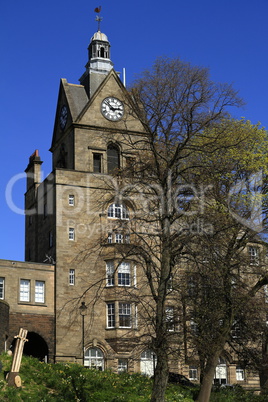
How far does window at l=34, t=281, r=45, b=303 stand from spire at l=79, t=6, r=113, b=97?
1823cm

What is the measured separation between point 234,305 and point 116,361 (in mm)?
22945

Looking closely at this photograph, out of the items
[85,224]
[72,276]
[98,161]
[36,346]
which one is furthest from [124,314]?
[98,161]

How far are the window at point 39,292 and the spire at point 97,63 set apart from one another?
59.8 feet

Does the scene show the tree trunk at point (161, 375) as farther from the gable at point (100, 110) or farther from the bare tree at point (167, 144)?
the gable at point (100, 110)

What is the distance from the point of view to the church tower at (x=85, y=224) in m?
52.8

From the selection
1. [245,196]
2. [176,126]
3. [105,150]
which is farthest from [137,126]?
[176,126]

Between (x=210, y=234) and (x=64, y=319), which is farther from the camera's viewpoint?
(x=64, y=319)

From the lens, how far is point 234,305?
3228cm

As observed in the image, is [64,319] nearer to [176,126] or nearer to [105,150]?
[105,150]

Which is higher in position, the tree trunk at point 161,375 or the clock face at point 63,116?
the clock face at point 63,116

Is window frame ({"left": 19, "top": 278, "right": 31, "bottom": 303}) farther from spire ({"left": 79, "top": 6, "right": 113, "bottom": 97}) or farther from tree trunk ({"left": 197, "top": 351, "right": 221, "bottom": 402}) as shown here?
tree trunk ({"left": 197, "top": 351, "right": 221, "bottom": 402})

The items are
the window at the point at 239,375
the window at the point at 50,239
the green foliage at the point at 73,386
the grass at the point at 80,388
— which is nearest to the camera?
the green foliage at the point at 73,386

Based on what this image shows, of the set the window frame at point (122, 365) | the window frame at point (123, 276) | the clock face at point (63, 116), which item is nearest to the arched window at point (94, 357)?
the window frame at point (122, 365)

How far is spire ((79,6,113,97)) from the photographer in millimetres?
62688
